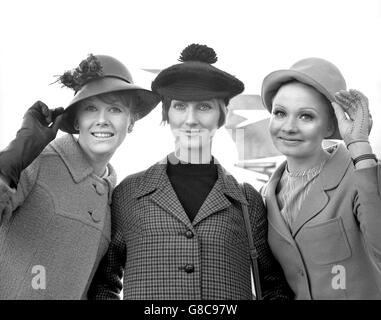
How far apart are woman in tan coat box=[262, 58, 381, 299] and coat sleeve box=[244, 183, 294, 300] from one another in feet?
0.13

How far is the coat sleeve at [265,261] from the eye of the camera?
6.61 feet

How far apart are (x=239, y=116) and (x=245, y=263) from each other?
0.83 metres

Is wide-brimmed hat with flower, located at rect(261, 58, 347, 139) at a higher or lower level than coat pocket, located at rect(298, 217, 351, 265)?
higher

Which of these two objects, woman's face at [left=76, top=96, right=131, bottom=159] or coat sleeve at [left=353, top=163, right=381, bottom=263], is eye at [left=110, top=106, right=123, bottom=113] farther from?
coat sleeve at [left=353, top=163, right=381, bottom=263]

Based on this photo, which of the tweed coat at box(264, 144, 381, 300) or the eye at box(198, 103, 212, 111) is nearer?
the tweed coat at box(264, 144, 381, 300)

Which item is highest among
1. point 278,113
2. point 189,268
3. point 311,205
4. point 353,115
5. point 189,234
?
point 278,113

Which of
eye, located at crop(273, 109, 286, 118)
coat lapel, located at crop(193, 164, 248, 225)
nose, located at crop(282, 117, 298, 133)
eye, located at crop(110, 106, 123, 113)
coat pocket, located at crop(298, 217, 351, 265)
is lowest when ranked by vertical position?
coat pocket, located at crop(298, 217, 351, 265)

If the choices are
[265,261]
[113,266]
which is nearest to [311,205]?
[265,261]

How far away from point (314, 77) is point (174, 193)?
0.72 meters

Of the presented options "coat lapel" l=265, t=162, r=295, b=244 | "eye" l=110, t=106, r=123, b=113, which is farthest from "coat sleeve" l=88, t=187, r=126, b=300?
"coat lapel" l=265, t=162, r=295, b=244

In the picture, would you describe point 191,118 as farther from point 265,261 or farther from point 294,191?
point 265,261

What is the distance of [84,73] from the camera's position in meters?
1.99

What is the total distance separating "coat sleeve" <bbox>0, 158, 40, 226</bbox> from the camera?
1.60 m

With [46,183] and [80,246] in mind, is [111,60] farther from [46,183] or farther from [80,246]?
[80,246]
